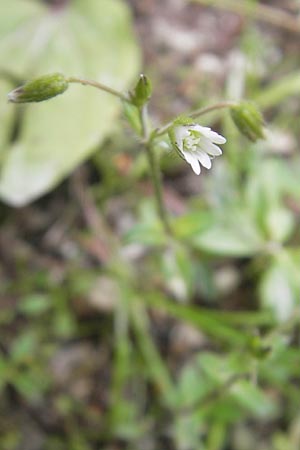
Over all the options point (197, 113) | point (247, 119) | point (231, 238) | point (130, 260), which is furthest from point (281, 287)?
point (197, 113)

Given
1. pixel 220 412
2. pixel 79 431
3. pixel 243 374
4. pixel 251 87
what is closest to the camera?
pixel 243 374

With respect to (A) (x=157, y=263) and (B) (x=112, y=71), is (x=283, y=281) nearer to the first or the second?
(A) (x=157, y=263)

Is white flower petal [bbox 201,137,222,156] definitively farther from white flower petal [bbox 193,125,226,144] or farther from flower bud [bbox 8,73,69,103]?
flower bud [bbox 8,73,69,103]

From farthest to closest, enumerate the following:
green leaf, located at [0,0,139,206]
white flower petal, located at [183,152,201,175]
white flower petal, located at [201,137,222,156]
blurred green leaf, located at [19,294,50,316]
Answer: green leaf, located at [0,0,139,206]
blurred green leaf, located at [19,294,50,316]
white flower petal, located at [201,137,222,156]
white flower petal, located at [183,152,201,175]

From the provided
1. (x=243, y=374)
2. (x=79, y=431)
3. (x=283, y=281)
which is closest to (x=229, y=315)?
(x=283, y=281)

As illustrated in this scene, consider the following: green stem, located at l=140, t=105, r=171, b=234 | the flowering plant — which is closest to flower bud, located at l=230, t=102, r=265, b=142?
the flowering plant

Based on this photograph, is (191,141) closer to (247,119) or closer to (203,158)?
(203,158)
